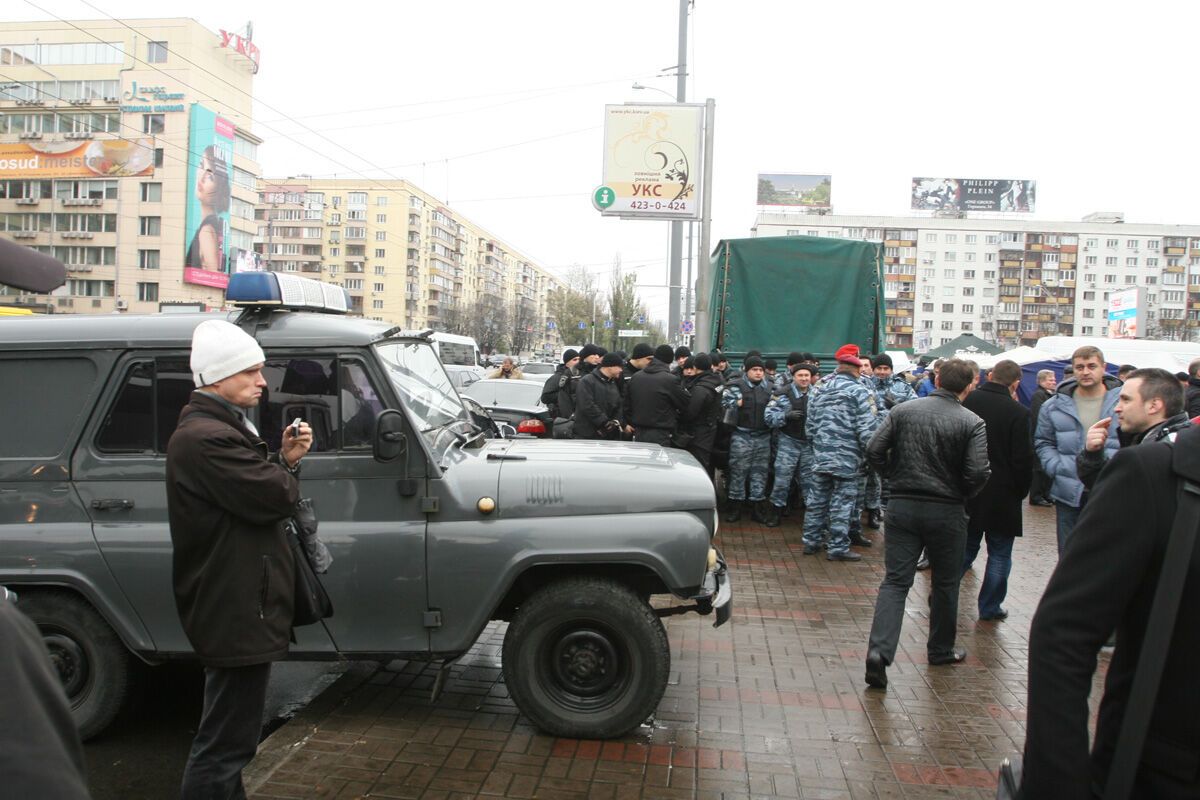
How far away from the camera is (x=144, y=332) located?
15.0 feet

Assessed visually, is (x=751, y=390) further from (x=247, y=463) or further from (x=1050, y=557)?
(x=247, y=463)

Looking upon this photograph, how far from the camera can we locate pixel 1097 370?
22.3ft

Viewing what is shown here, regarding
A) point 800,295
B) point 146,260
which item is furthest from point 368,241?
point 800,295

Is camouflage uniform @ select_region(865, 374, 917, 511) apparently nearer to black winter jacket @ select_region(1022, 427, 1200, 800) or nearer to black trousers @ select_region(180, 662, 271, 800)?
black trousers @ select_region(180, 662, 271, 800)

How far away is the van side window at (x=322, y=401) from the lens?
14.8ft

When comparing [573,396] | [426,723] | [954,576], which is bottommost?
[426,723]

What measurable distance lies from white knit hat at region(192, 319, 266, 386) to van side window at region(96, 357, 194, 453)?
1.36 metres

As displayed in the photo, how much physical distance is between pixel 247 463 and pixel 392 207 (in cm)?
12105

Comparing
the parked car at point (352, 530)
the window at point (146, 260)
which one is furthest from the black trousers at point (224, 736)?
the window at point (146, 260)

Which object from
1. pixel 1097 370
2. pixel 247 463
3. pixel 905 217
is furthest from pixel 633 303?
pixel 905 217

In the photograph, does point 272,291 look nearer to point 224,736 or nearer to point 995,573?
point 224,736

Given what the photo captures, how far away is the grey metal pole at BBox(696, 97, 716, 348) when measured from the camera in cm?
1566

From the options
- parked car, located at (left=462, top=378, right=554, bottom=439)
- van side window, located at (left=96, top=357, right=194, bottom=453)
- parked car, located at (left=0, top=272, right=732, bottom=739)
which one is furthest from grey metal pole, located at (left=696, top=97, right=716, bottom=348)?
van side window, located at (left=96, top=357, right=194, bottom=453)

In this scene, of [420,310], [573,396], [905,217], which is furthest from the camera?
[420,310]
